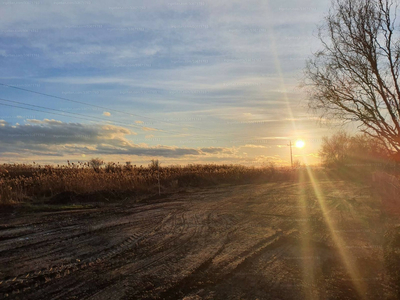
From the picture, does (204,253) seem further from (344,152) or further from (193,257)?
(344,152)

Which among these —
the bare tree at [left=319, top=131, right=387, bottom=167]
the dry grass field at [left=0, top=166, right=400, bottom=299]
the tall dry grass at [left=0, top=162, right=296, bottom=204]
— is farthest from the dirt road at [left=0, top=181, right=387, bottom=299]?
the bare tree at [left=319, top=131, right=387, bottom=167]

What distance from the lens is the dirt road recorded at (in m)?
4.67

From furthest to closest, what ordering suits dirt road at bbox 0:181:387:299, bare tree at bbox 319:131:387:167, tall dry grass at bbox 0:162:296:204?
bare tree at bbox 319:131:387:167, tall dry grass at bbox 0:162:296:204, dirt road at bbox 0:181:387:299

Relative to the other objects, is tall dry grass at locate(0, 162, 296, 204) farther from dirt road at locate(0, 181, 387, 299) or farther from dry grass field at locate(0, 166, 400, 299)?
dirt road at locate(0, 181, 387, 299)

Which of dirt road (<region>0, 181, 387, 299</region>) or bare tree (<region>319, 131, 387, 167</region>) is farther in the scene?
bare tree (<region>319, 131, 387, 167</region>)

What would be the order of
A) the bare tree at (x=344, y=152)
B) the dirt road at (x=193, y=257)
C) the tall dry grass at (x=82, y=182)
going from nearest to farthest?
the dirt road at (x=193, y=257) < the tall dry grass at (x=82, y=182) < the bare tree at (x=344, y=152)

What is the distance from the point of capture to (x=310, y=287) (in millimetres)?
4770

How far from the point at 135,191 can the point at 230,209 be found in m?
8.64

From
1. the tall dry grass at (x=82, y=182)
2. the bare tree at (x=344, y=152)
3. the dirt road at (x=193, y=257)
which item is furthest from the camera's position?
the bare tree at (x=344, y=152)

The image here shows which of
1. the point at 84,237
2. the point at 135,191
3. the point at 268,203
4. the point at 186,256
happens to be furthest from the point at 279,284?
the point at 135,191

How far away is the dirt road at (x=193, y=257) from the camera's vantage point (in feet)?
15.3

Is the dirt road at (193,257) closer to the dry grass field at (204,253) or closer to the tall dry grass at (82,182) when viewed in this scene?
the dry grass field at (204,253)

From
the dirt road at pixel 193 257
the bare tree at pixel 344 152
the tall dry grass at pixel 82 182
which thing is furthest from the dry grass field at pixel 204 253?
the bare tree at pixel 344 152

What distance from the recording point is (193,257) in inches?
242
